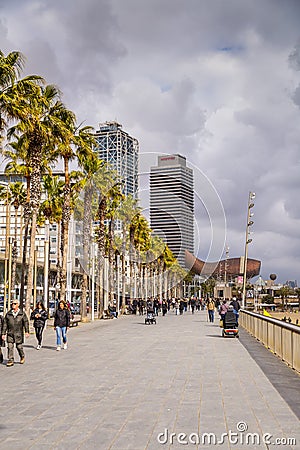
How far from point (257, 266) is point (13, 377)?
157797mm

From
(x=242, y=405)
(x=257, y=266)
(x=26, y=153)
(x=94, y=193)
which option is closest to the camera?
(x=242, y=405)

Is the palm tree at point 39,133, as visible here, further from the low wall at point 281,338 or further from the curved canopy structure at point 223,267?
the curved canopy structure at point 223,267

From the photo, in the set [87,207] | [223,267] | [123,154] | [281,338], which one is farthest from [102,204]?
[223,267]

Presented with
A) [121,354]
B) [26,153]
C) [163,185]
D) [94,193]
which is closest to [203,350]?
A: [121,354]

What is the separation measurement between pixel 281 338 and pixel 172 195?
56919 millimetres

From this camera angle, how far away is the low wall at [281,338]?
12.8 meters

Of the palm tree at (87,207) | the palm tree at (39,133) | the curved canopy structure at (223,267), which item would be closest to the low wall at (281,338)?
the palm tree at (39,133)

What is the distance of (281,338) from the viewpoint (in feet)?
50.1

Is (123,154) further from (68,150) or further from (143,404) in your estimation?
(143,404)

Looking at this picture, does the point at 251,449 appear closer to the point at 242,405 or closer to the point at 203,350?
the point at 242,405

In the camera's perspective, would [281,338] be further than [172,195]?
No

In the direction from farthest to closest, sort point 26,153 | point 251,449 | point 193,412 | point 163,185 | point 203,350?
point 163,185, point 26,153, point 203,350, point 193,412, point 251,449

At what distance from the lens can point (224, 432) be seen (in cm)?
689

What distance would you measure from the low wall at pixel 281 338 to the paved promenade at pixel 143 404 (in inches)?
16.1
